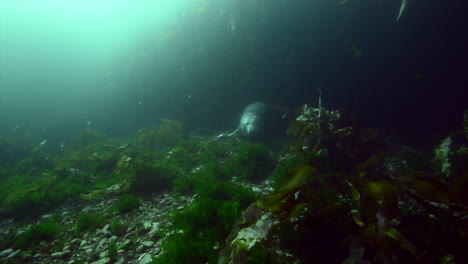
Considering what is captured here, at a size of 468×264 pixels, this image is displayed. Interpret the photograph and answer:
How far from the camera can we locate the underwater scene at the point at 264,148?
2264mm

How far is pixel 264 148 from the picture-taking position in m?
6.78

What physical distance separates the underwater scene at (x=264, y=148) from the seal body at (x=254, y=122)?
103 millimetres

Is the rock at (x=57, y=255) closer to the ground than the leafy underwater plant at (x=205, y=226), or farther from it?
closer to the ground

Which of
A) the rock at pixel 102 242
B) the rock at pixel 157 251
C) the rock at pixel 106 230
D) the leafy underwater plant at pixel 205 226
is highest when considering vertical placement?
the leafy underwater plant at pixel 205 226

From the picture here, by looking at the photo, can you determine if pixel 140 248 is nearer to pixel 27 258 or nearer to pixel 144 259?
pixel 144 259

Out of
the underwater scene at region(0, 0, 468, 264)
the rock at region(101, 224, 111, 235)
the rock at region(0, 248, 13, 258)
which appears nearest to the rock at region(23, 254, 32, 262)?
the underwater scene at region(0, 0, 468, 264)

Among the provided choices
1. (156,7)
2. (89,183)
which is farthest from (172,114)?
(156,7)

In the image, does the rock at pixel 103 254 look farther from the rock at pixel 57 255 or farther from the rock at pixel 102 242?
the rock at pixel 57 255

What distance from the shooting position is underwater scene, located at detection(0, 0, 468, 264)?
7.43ft

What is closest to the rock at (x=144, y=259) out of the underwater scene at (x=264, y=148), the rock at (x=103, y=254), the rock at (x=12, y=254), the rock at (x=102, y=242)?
the underwater scene at (x=264, y=148)

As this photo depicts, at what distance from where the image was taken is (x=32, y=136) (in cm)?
1750

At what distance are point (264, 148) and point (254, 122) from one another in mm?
2810

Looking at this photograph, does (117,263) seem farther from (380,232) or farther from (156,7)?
(156,7)

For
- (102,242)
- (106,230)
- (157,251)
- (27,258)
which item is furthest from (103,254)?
(27,258)
